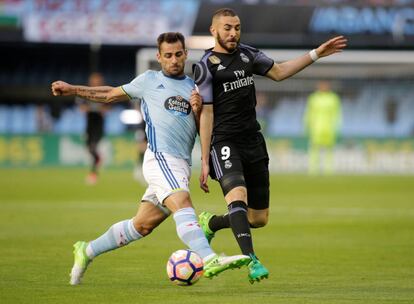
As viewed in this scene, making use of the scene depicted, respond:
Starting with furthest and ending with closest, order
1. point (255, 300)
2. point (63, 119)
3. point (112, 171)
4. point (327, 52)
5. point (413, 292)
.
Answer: point (63, 119) → point (112, 171) → point (327, 52) → point (413, 292) → point (255, 300)

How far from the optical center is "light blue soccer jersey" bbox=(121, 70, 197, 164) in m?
9.13

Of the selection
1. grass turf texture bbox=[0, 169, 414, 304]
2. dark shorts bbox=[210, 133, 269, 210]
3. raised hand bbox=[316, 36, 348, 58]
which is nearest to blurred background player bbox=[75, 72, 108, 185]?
grass turf texture bbox=[0, 169, 414, 304]

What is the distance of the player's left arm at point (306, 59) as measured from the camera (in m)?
9.63

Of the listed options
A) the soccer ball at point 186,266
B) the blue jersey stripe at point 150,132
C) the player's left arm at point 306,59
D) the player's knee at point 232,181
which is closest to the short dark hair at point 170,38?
the blue jersey stripe at point 150,132

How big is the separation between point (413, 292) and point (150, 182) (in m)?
2.37

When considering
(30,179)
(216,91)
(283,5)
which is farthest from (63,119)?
(216,91)

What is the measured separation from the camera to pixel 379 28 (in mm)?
34406

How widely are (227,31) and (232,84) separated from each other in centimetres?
48

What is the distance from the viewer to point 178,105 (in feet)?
30.1

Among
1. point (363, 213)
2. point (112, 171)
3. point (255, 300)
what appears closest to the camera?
point (255, 300)

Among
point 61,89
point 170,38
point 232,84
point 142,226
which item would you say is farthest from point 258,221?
point 61,89

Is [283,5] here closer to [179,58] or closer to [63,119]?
[63,119]

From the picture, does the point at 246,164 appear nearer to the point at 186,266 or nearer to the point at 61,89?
the point at 186,266

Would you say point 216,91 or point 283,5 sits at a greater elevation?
point 283,5
